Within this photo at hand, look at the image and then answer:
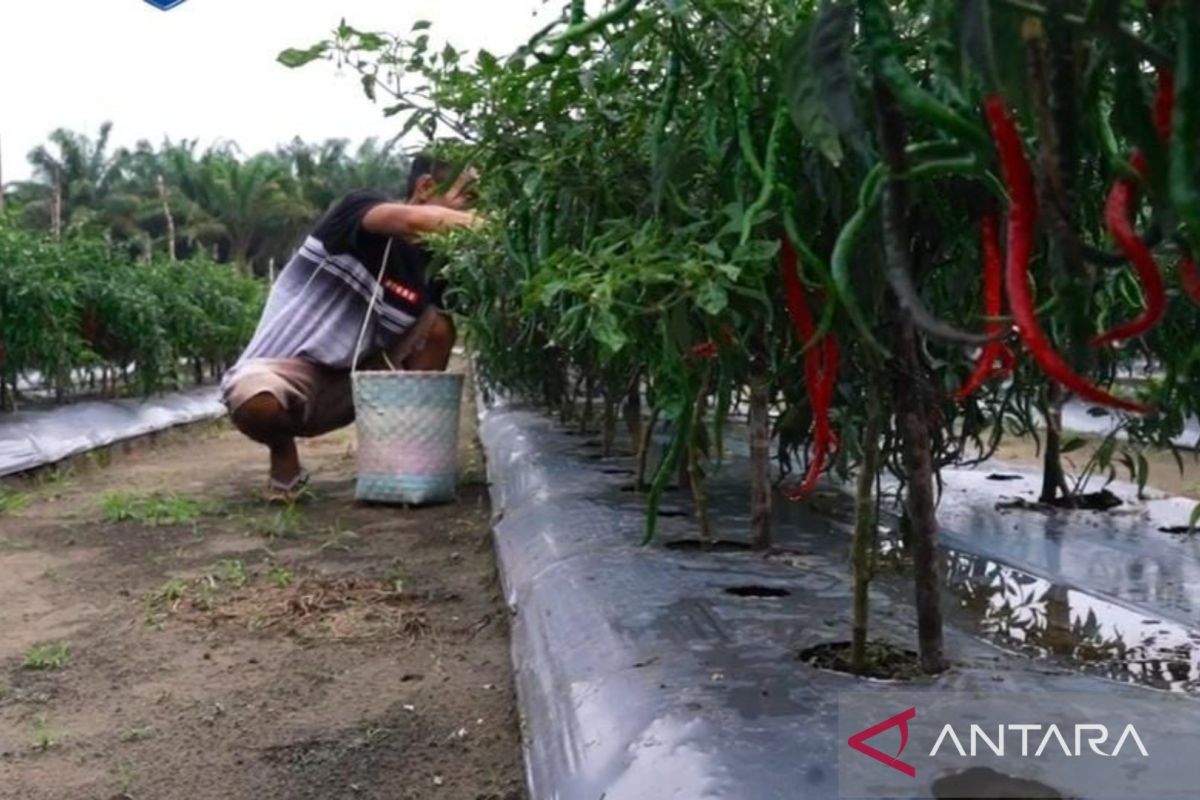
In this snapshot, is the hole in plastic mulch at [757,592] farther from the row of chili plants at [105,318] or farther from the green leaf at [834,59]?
the row of chili plants at [105,318]

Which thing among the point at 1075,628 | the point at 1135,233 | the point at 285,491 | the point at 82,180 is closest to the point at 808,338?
the point at 1135,233

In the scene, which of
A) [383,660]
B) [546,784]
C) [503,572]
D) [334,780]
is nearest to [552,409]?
[503,572]

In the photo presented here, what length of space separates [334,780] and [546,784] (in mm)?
548

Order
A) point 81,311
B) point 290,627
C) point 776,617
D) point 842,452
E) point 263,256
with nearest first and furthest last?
point 776,617, point 842,452, point 290,627, point 81,311, point 263,256

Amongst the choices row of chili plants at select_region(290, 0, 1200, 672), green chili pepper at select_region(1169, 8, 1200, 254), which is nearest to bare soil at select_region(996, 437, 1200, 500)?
row of chili plants at select_region(290, 0, 1200, 672)

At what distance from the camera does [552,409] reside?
527 centimetres

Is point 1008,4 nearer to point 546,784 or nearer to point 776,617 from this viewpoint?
point 546,784

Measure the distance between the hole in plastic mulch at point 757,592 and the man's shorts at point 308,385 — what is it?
259 centimetres

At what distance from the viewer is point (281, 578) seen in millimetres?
3449

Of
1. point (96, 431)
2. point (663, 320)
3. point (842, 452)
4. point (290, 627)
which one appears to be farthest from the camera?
point (96, 431)

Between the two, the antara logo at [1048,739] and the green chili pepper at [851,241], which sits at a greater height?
the green chili pepper at [851,241]

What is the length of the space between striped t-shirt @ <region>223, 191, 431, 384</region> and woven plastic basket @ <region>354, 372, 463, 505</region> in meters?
0.34

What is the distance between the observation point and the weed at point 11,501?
4.91 m

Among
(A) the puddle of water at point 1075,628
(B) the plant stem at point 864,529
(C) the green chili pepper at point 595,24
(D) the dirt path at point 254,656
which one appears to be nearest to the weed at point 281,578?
(D) the dirt path at point 254,656
